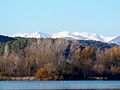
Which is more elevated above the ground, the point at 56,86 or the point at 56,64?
the point at 56,64

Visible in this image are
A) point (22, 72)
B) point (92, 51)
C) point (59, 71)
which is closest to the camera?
point (59, 71)

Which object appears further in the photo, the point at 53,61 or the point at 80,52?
the point at 80,52

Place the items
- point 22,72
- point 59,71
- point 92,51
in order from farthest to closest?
point 92,51 < point 22,72 < point 59,71

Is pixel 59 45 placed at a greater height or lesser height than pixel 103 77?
greater

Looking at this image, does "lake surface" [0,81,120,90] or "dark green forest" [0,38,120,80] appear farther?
"dark green forest" [0,38,120,80]

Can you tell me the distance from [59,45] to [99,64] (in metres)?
10.2

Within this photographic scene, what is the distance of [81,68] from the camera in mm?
96000

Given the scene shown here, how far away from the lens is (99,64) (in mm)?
102375

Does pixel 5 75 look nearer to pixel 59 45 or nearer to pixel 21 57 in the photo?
pixel 21 57

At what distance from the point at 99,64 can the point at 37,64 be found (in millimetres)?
13508

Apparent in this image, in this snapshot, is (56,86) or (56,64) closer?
(56,86)

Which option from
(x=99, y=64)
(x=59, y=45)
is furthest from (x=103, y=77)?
(x=59, y=45)

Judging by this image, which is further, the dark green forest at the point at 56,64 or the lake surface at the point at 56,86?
the dark green forest at the point at 56,64

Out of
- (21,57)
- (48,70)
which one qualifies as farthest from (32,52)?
(48,70)
